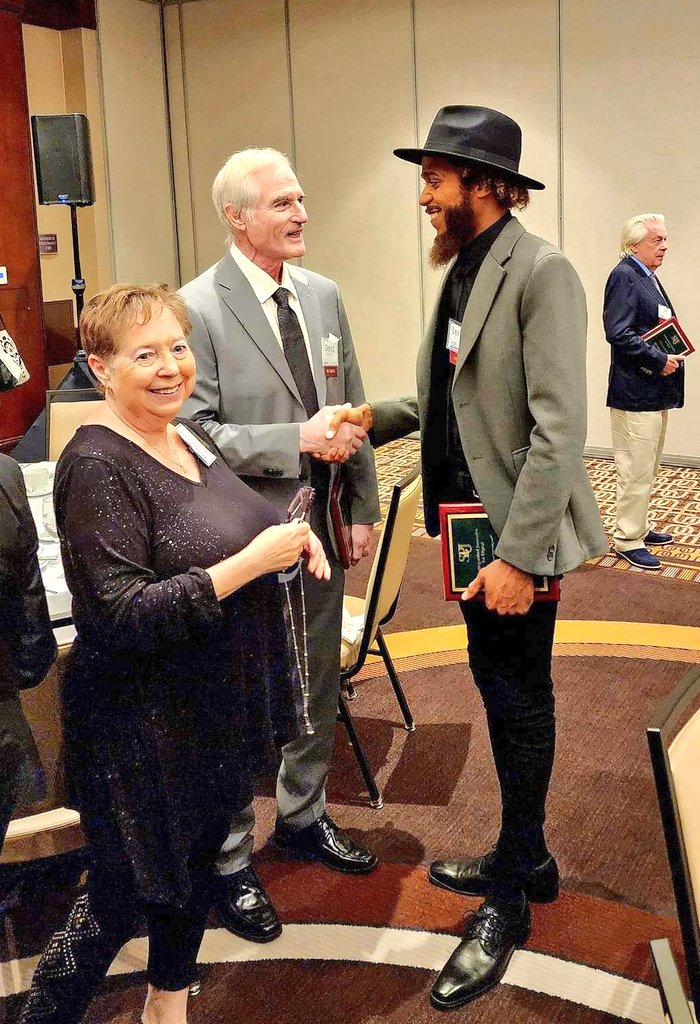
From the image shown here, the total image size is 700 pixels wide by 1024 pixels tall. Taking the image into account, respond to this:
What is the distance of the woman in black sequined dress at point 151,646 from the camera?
5.46 feet

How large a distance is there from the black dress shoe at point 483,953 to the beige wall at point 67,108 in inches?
266

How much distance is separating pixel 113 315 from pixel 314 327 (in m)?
0.83

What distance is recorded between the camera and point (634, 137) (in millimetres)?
6762

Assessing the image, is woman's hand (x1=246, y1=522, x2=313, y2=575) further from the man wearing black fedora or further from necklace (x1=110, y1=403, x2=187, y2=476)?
the man wearing black fedora

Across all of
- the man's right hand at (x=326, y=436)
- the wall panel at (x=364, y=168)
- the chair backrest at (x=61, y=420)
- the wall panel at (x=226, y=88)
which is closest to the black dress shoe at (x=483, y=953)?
the man's right hand at (x=326, y=436)

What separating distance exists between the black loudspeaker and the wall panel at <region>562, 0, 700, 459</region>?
11.0ft

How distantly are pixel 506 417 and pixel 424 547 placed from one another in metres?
3.45

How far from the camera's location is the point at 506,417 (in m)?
2.05

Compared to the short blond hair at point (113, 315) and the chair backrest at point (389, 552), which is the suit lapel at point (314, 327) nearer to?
the chair backrest at point (389, 552)

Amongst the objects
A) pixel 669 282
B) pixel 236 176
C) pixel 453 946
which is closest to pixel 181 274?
pixel 669 282

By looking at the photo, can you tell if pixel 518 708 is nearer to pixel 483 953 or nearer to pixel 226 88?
pixel 483 953

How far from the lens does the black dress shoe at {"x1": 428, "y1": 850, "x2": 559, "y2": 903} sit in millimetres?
2283

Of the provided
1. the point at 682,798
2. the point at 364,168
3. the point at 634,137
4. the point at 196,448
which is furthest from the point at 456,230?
the point at 364,168

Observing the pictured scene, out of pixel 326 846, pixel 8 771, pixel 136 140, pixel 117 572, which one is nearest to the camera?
pixel 117 572
